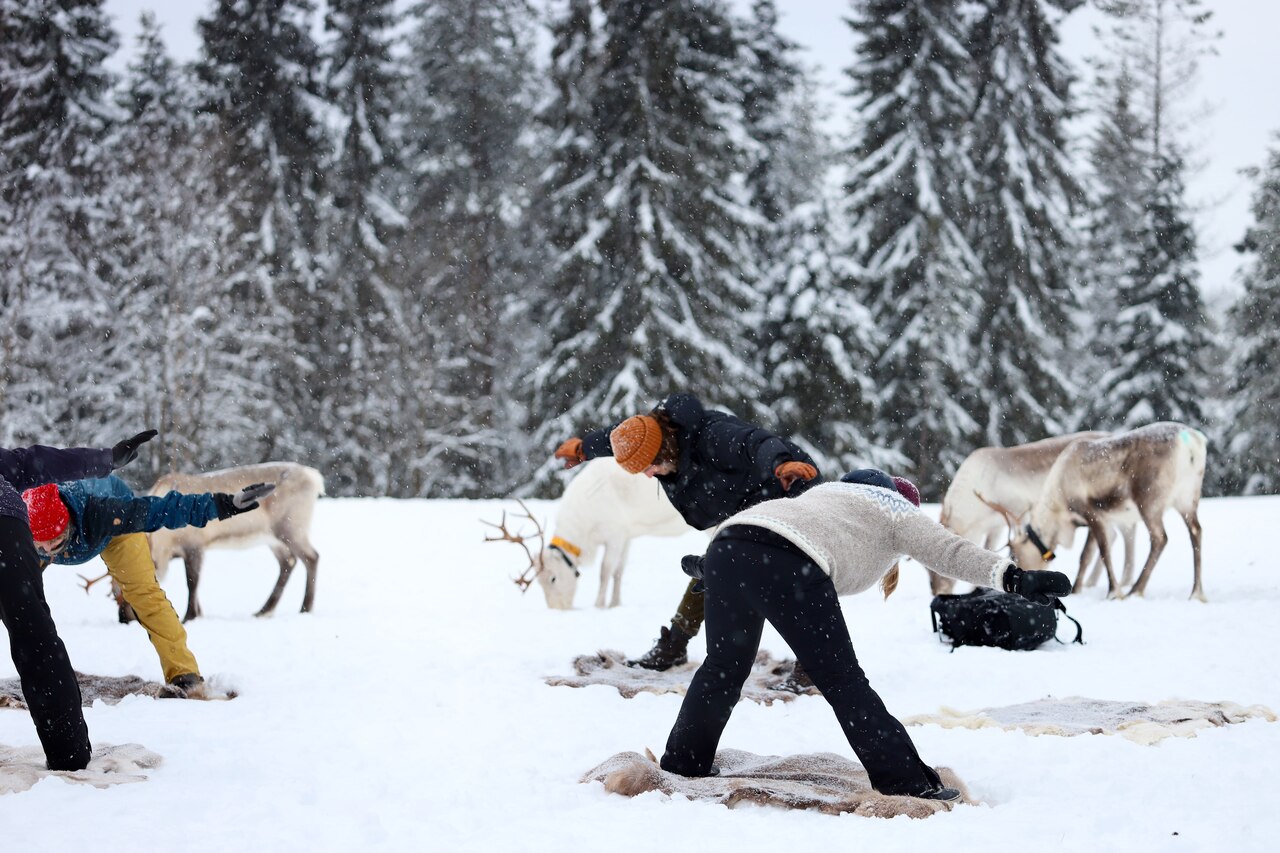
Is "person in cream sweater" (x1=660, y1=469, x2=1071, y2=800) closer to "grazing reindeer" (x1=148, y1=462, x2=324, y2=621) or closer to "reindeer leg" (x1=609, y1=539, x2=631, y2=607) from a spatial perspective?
"grazing reindeer" (x1=148, y1=462, x2=324, y2=621)

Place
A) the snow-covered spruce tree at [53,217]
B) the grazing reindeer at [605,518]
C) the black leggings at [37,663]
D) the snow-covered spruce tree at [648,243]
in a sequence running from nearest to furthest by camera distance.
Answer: the black leggings at [37,663]
the grazing reindeer at [605,518]
the snow-covered spruce tree at [648,243]
the snow-covered spruce tree at [53,217]

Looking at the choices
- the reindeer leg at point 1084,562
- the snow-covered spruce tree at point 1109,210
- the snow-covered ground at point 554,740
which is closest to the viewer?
the snow-covered ground at point 554,740

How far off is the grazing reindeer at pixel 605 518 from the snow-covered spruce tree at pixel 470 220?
15400mm

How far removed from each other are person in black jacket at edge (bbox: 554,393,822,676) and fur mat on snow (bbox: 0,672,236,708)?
2.40m

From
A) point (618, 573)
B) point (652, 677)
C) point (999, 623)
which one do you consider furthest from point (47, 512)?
point (618, 573)

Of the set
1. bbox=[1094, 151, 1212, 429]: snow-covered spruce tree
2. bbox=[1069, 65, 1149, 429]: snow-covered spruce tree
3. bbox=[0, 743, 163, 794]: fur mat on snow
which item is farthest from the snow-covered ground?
bbox=[1069, 65, 1149, 429]: snow-covered spruce tree

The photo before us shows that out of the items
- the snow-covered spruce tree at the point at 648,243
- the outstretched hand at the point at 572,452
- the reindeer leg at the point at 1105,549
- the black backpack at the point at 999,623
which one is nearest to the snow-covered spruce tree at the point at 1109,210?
the snow-covered spruce tree at the point at 648,243

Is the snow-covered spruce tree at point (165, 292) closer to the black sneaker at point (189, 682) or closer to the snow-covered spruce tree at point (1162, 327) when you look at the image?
the black sneaker at point (189, 682)

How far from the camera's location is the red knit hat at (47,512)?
5.25 m

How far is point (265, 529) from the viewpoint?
34.4ft

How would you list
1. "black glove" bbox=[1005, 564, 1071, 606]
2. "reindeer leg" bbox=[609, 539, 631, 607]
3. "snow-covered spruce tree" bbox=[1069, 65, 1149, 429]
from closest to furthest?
"black glove" bbox=[1005, 564, 1071, 606], "reindeer leg" bbox=[609, 539, 631, 607], "snow-covered spruce tree" bbox=[1069, 65, 1149, 429]

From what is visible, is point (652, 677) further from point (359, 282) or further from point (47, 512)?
point (359, 282)

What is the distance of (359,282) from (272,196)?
2565 mm

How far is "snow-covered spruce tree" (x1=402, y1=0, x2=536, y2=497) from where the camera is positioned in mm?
26906
